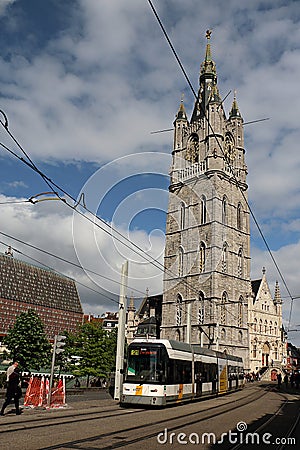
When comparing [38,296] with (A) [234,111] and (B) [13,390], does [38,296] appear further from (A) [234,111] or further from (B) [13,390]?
(B) [13,390]

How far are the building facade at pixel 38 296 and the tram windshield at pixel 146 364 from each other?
58.6 meters

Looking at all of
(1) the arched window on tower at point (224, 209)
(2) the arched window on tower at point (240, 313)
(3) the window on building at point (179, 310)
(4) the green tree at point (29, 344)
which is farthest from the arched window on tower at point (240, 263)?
(4) the green tree at point (29, 344)

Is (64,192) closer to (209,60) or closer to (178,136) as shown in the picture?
(178,136)

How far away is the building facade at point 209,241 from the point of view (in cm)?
5706

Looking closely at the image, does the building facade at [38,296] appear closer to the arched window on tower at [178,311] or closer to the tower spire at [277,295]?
the arched window on tower at [178,311]

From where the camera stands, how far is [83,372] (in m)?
38.9

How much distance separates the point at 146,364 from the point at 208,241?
40.6 metres

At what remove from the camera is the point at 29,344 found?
154 feet

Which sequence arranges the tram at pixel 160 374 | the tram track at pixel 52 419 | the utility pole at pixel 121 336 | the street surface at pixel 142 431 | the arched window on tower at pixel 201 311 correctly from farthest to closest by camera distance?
the arched window on tower at pixel 201 311
the utility pole at pixel 121 336
the tram at pixel 160 374
the tram track at pixel 52 419
the street surface at pixel 142 431

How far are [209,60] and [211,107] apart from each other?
15381 millimetres

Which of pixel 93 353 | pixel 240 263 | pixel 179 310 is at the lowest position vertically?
pixel 93 353

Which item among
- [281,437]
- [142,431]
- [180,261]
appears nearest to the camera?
[281,437]

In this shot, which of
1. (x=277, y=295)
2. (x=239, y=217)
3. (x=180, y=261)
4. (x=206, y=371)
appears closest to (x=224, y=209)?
(x=239, y=217)

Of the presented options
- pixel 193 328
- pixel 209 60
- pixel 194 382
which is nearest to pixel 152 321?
pixel 193 328
